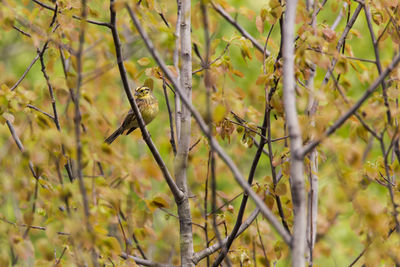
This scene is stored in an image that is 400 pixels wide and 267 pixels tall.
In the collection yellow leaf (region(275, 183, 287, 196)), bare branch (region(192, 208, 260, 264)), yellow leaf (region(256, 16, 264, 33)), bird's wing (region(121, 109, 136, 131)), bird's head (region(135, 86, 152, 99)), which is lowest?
bare branch (region(192, 208, 260, 264))

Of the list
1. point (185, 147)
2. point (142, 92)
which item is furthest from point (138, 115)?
point (142, 92)

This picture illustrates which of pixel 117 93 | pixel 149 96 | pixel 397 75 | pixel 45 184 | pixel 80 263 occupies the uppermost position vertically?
pixel 149 96

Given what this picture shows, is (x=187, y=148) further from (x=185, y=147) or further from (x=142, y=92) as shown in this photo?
(x=142, y=92)

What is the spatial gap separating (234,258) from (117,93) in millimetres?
2536

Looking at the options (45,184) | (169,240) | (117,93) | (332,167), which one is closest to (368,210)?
(332,167)

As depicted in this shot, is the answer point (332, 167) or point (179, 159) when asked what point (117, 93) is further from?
point (332, 167)

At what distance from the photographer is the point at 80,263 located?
2551 mm

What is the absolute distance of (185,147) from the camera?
3.16 meters

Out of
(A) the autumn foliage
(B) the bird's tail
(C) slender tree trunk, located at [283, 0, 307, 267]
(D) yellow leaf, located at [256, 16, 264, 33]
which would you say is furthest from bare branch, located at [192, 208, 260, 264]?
(B) the bird's tail

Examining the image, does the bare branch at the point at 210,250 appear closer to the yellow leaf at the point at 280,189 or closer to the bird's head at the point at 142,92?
the yellow leaf at the point at 280,189

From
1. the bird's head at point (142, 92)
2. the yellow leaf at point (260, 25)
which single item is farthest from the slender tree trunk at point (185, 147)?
the bird's head at point (142, 92)

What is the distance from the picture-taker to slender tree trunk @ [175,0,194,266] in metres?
3.19

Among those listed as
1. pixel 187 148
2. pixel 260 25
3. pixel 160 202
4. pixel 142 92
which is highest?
pixel 142 92

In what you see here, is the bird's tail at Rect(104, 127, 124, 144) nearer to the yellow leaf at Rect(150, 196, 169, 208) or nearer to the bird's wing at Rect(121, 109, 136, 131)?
the bird's wing at Rect(121, 109, 136, 131)
